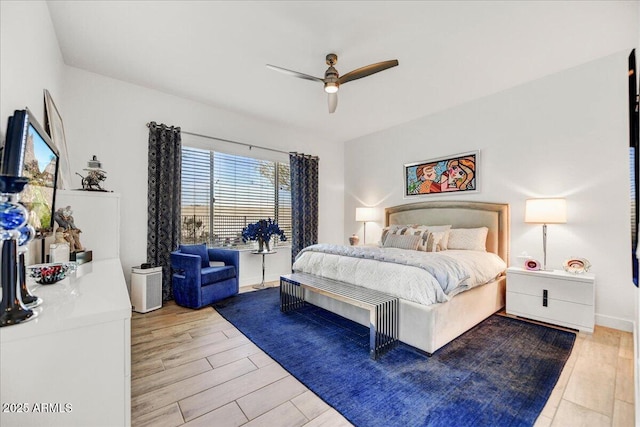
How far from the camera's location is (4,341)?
792 millimetres

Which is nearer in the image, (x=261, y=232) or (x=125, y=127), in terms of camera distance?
(x=125, y=127)

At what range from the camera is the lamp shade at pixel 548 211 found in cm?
304

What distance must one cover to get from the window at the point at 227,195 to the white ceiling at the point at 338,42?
104cm

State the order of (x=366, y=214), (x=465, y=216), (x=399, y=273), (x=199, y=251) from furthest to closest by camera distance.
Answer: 1. (x=366, y=214)
2. (x=465, y=216)
3. (x=199, y=251)
4. (x=399, y=273)

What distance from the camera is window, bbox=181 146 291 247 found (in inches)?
163

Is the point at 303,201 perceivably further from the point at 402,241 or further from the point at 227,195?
the point at 402,241

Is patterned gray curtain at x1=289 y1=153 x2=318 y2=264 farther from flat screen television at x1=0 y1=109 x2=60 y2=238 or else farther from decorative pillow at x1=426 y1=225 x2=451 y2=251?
flat screen television at x1=0 y1=109 x2=60 y2=238

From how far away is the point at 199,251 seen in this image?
383 centimetres

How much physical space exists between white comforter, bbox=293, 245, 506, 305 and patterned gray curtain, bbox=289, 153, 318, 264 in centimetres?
171

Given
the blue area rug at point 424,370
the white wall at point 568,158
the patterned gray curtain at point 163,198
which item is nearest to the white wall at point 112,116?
the patterned gray curtain at point 163,198

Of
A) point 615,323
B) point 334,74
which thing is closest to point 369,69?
point 334,74

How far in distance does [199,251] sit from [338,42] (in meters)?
3.08

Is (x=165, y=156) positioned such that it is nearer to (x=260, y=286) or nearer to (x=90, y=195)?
(x=90, y=195)

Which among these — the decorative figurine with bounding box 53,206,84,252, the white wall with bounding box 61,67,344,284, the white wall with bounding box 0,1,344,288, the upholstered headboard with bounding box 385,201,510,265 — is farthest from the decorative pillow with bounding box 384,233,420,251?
the decorative figurine with bounding box 53,206,84,252
